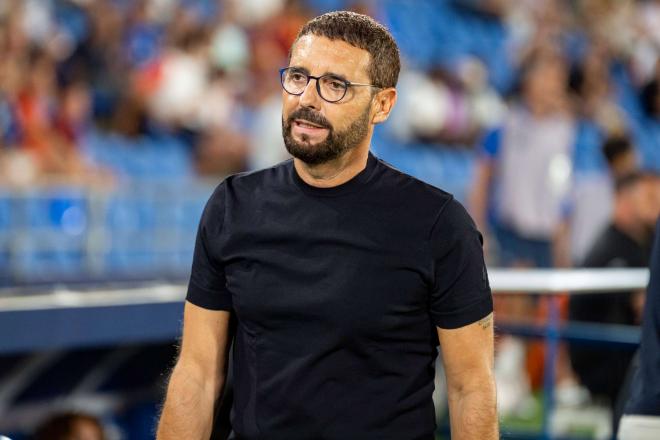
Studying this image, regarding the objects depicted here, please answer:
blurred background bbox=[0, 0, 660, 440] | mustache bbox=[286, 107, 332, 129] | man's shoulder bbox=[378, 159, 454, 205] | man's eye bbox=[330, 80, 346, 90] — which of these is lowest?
blurred background bbox=[0, 0, 660, 440]

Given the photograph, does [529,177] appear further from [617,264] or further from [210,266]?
[210,266]

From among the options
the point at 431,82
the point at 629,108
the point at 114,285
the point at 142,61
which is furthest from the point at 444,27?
the point at 114,285

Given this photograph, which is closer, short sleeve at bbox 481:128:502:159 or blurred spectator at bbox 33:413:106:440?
blurred spectator at bbox 33:413:106:440

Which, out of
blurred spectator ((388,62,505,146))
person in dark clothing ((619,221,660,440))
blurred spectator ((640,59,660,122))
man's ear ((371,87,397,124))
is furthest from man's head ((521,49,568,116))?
blurred spectator ((640,59,660,122))

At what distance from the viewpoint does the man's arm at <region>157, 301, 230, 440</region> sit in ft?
7.04

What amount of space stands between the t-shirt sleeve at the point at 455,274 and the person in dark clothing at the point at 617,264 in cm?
254

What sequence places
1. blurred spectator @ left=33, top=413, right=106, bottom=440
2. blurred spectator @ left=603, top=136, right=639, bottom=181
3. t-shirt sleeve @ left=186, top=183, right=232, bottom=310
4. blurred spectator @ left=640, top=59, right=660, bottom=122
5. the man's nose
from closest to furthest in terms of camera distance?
the man's nose
t-shirt sleeve @ left=186, top=183, right=232, bottom=310
blurred spectator @ left=33, top=413, right=106, bottom=440
blurred spectator @ left=603, top=136, right=639, bottom=181
blurred spectator @ left=640, top=59, right=660, bottom=122

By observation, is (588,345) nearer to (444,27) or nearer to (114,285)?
(114,285)

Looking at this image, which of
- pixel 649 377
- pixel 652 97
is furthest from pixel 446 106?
pixel 649 377

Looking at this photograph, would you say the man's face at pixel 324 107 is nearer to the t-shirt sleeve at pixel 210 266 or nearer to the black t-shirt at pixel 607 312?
the t-shirt sleeve at pixel 210 266

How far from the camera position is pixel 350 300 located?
6.55 feet

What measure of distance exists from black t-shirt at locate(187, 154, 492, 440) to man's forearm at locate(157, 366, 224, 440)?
0.11 m

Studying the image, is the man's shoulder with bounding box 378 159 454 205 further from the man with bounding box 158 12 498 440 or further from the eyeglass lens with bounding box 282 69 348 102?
the eyeglass lens with bounding box 282 69 348 102

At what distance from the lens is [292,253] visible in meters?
2.05
